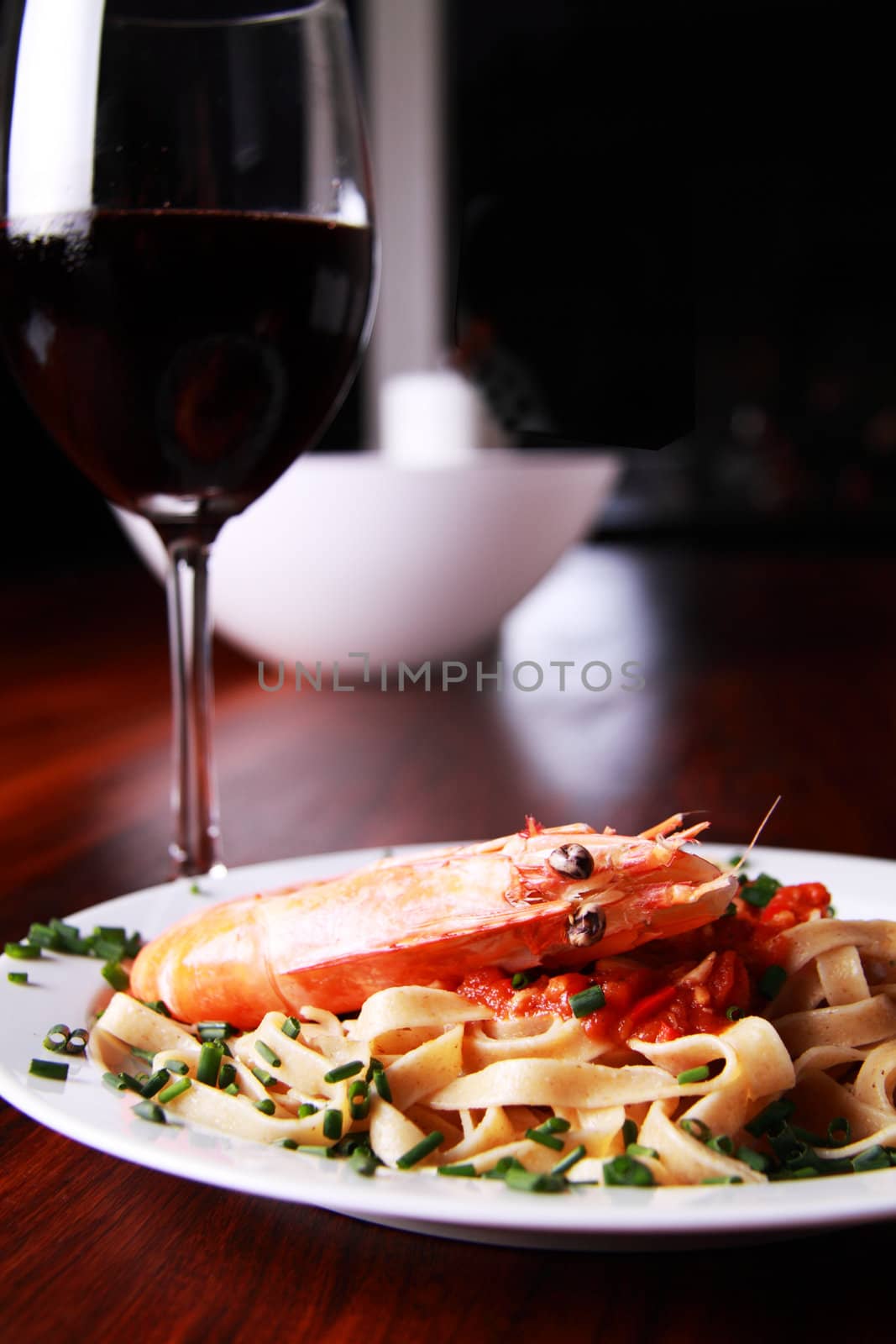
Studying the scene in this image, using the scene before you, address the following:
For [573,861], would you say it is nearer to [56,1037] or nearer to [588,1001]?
[588,1001]

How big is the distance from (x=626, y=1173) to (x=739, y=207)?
845 centimetres

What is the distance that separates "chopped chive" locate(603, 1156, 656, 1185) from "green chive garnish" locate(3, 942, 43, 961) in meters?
0.52

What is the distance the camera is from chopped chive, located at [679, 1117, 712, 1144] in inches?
32.2

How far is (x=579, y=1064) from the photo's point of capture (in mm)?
958

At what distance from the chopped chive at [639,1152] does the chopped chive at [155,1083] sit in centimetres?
29

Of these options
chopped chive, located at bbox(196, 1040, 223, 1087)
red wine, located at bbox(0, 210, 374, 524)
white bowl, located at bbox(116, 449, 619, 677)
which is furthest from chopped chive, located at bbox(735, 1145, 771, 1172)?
white bowl, located at bbox(116, 449, 619, 677)

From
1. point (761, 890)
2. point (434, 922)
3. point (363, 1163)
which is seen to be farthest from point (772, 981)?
point (363, 1163)

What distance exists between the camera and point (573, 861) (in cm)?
100

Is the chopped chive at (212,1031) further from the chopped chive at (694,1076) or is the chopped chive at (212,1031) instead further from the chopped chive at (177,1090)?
the chopped chive at (694,1076)

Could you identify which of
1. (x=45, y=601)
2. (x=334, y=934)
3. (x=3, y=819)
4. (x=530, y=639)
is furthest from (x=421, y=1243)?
(x=45, y=601)

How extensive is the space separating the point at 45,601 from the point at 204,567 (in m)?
2.60

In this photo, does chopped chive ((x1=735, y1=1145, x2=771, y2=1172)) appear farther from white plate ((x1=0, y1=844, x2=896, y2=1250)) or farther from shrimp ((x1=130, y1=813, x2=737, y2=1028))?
shrimp ((x1=130, y1=813, x2=737, y2=1028))

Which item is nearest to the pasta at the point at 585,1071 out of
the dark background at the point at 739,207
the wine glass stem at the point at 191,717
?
the wine glass stem at the point at 191,717

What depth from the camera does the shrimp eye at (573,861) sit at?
1001 mm
